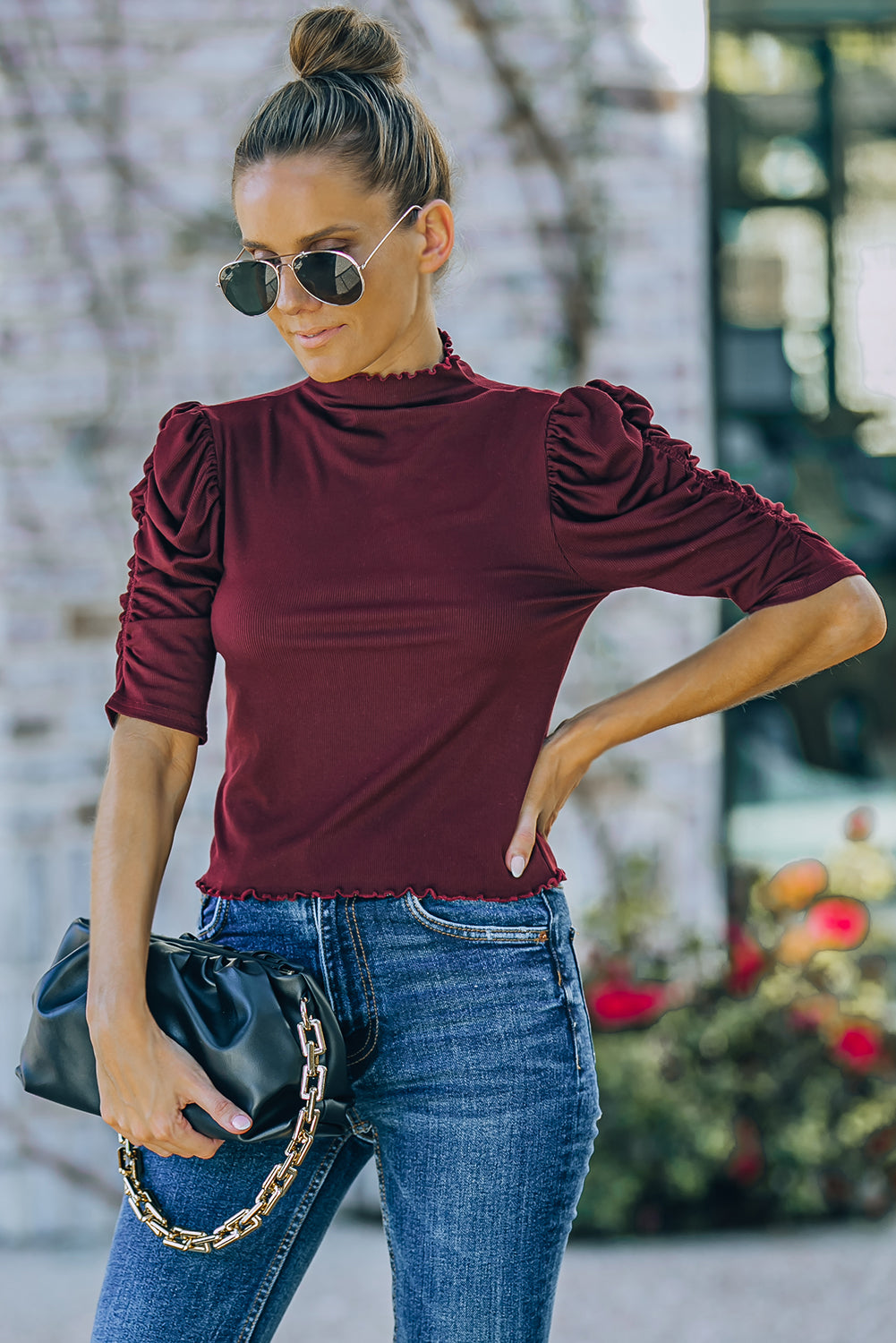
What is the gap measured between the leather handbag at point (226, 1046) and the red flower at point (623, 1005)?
192cm

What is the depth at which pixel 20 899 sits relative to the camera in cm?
333

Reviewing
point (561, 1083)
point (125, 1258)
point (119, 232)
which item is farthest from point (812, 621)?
point (119, 232)

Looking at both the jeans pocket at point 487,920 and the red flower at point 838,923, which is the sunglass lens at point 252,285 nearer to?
the jeans pocket at point 487,920

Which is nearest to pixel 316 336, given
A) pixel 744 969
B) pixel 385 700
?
pixel 385 700

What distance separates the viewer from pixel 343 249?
1.44 m

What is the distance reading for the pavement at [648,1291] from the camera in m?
2.91

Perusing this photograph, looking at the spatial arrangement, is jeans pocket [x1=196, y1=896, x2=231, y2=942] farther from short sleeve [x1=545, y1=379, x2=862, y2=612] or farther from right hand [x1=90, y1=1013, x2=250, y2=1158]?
short sleeve [x1=545, y1=379, x2=862, y2=612]

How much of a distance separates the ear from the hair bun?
0.15 meters

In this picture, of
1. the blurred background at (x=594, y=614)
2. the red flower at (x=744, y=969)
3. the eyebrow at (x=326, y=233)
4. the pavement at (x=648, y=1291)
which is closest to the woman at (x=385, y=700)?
the eyebrow at (x=326, y=233)

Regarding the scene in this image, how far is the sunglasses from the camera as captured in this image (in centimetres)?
142

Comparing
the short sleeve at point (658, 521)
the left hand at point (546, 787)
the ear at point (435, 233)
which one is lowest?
the left hand at point (546, 787)

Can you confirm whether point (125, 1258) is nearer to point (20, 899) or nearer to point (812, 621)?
point (812, 621)

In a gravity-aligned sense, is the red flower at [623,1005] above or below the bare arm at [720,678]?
below

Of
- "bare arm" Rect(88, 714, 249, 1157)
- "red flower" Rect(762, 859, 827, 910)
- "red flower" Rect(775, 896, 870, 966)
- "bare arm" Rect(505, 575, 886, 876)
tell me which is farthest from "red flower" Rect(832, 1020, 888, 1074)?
"bare arm" Rect(88, 714, 249, 1157)
